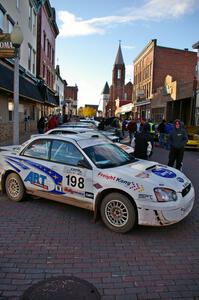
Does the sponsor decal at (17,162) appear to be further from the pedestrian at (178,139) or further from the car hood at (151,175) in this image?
the pedestrian at (178,139)

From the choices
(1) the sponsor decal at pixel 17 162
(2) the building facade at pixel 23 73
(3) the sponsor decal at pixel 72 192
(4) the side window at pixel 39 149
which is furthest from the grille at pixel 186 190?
(2) the building facade at pixel 23 73

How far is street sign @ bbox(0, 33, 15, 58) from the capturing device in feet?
32.1

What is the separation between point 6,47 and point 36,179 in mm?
5376

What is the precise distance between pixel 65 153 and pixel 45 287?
310 cm

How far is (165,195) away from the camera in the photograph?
5039 millimetres

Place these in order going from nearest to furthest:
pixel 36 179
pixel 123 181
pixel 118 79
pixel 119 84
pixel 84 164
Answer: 1. pixel 123 181
2. pixel 84 164
3. pixel 36 179
4. pixel 118 79
5. pixel 119 84

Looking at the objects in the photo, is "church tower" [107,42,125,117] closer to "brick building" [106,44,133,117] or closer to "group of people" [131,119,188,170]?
"brick building" [106,44,133,117]

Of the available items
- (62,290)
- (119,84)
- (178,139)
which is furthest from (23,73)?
(119,84)

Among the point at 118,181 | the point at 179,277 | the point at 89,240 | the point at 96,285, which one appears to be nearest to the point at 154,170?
the point at 118,181

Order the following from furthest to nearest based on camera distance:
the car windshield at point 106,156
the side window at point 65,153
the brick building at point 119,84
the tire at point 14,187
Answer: the brick building at point 119,84
the tire at point 14,187
the side window at point 65,153
the car windshield at point 106,156

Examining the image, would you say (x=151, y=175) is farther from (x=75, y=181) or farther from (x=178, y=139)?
(x=178, y=139)

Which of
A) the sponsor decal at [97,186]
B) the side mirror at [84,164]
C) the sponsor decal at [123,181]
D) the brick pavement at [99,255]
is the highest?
the side mirror at [84,164]

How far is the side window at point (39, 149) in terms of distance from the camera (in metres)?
6.56

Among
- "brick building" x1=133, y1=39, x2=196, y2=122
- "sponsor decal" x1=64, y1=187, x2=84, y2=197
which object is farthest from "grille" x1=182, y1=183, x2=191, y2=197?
"brick building" x1=133, y1=39, x2=196, y2=122
